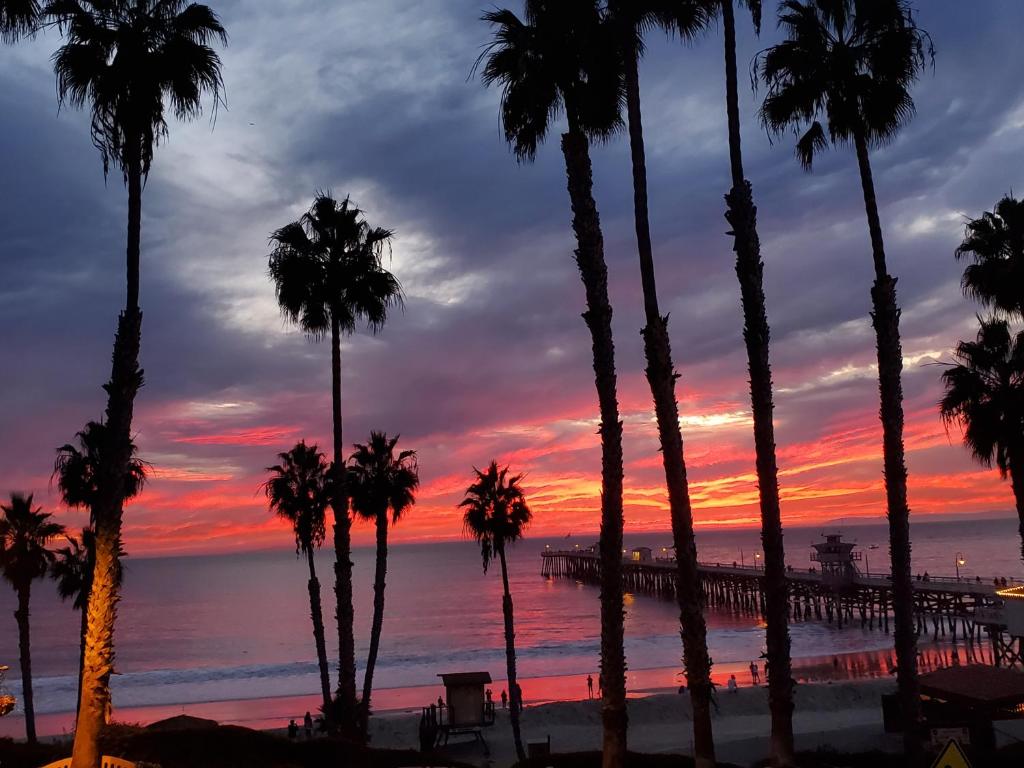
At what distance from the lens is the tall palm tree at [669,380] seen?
1220 cm

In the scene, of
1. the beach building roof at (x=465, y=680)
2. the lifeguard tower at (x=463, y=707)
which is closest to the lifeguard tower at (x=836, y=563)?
the lifeguard tower at (x=463, y=707)

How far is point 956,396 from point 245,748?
2036cm

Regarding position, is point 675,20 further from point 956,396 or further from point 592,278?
point 956,396

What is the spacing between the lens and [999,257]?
22156mm

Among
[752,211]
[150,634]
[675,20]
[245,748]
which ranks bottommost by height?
[150,634]

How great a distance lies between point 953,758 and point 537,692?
4496cm

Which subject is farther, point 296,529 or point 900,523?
point 296,529

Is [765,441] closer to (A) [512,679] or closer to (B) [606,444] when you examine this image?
(B) [606,444]

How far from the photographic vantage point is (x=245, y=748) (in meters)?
15.9

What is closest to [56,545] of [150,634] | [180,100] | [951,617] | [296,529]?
[296,529]

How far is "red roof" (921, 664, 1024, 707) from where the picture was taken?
18.9 meters

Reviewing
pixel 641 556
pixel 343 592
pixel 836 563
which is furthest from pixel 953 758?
pixel 641 556

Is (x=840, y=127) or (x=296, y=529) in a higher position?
(x=840, y=127)

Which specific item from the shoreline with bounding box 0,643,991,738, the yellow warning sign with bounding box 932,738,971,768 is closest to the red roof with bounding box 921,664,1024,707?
the yellow warning sign with bounding box 932,738,971,768
